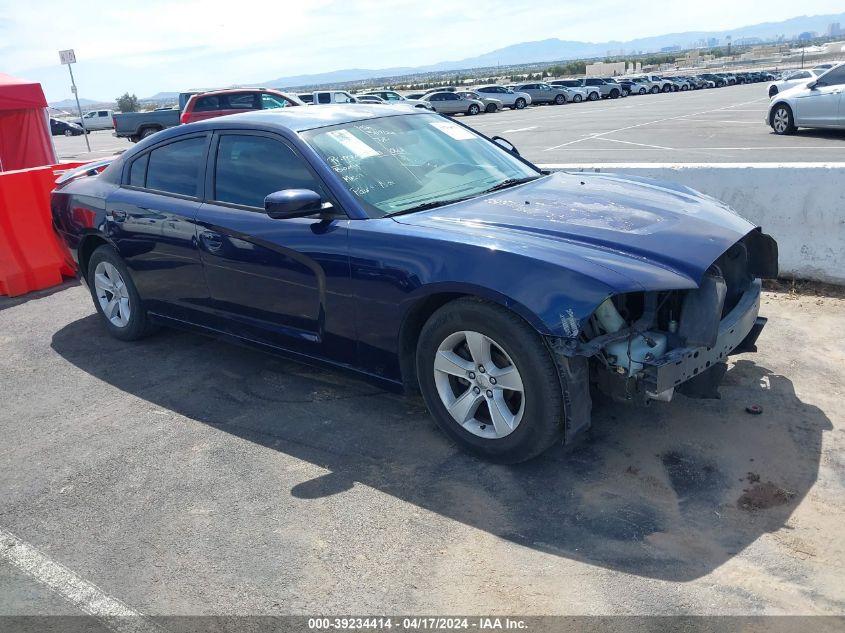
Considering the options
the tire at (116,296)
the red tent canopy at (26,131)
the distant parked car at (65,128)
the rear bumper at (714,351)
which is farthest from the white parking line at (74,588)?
the distant parked car at (65,128)

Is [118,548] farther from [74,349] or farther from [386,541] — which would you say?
[74,349]

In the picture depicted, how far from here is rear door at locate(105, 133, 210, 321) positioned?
484 centimetres

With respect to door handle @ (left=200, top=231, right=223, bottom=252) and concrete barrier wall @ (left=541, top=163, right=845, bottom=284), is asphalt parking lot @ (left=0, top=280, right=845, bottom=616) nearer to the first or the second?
door handle @ (left=200, top=231, right=223, bottom=252)

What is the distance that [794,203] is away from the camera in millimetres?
5844

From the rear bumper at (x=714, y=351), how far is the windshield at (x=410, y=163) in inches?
59.0

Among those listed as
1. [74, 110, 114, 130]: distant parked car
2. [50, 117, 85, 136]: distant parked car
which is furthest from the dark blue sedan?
[74, 110, 114, 130]: distant parked car

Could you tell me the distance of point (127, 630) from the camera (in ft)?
9.04

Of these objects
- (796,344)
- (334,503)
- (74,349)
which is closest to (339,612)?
(334,503)

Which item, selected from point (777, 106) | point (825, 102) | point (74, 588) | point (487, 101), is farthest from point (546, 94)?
A: point (74, 588)

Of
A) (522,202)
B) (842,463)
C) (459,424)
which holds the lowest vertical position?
(842,463)

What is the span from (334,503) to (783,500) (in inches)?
78.5

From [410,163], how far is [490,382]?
59.7 inches

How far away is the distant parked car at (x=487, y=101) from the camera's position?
3822 centimetres

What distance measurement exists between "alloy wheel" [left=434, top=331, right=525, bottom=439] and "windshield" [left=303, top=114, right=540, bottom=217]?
87 centimetres
